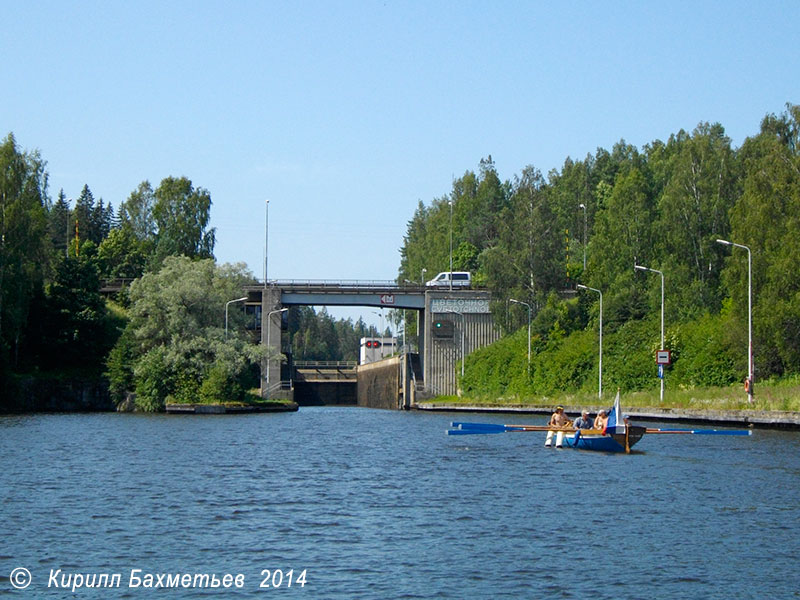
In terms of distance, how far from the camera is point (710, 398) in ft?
198

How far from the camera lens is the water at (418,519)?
19.4 metres

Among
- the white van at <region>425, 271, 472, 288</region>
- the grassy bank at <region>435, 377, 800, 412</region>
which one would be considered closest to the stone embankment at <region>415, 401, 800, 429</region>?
the grassy bank at <region>435, 377, 800, 412</region>

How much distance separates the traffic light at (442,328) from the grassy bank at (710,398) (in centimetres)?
1936

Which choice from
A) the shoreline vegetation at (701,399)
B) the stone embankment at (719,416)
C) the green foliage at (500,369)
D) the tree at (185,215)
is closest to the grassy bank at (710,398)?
the shoreline vegetation at (701,399)

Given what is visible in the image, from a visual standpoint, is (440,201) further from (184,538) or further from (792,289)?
(184,538)

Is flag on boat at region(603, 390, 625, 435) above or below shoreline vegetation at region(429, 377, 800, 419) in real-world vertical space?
below

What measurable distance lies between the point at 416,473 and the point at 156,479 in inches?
327

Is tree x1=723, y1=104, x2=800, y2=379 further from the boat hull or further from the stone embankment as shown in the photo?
the boat hull

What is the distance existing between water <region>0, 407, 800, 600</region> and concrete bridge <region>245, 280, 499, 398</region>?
5080 cm

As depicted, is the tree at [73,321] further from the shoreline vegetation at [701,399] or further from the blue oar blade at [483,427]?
the blue oar blade at [483,427]

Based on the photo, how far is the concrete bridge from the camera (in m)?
96.9

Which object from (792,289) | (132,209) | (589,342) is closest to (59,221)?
(132,209)

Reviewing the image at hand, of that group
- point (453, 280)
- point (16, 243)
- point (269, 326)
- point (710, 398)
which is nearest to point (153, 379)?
point (16, 243)

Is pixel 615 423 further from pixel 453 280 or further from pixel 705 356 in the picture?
pixel 453 280
